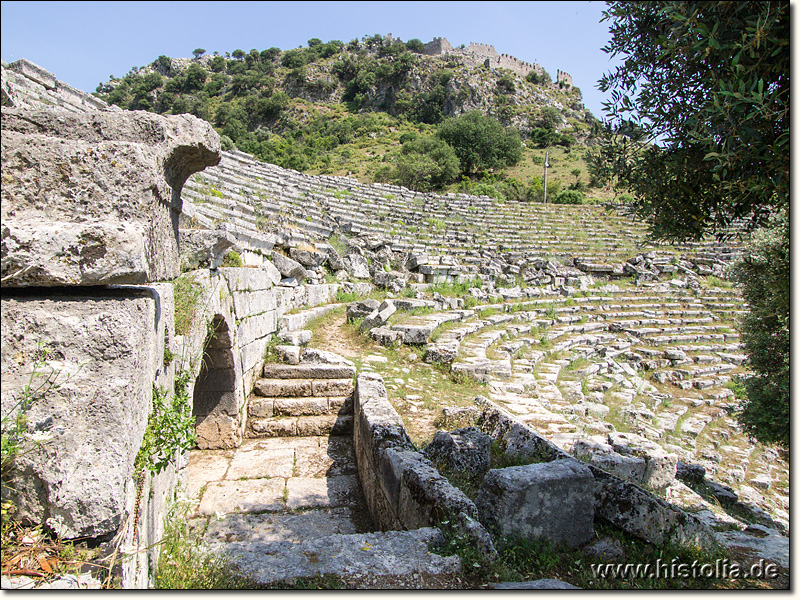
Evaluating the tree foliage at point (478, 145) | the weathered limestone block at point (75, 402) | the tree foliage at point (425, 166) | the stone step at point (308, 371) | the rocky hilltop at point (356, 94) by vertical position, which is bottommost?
the stone step at point (308, 371)

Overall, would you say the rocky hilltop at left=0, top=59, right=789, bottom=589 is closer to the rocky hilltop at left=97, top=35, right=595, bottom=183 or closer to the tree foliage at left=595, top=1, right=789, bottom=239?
the tree foliage at left=595, top=1, right=789, bottom=239

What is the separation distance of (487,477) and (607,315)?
15504 mm

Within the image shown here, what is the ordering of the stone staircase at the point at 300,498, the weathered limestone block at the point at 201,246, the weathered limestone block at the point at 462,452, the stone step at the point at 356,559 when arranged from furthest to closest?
1. the weathered limestone block at the point at 201,246
2. the weathered limestone block at the point at 462,452
3. the stone staircase at the point at 300,498
4. the stone step at the point at 356,559

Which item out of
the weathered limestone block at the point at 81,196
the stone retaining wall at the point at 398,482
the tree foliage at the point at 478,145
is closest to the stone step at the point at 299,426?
the stone retaining wall at the point at 398,482

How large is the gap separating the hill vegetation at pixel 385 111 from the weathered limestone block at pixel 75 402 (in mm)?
32241

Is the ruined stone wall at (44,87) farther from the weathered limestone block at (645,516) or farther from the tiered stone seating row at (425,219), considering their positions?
the weathered limestone block at (645,516)

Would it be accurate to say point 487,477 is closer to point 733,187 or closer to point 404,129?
point 733,187

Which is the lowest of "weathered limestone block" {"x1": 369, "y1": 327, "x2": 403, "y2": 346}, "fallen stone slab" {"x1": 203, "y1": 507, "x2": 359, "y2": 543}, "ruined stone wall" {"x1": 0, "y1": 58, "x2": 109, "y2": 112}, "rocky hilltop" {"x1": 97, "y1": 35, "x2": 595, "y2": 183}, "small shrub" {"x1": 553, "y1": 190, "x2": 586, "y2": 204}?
"fallen stone slab" {"x1": 203, "y1": 507, "x2": 359, "y2": 543}

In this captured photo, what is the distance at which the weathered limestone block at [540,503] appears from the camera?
11.4 ft

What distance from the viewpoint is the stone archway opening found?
606 centimetres

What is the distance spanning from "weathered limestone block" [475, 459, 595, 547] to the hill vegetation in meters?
31.9

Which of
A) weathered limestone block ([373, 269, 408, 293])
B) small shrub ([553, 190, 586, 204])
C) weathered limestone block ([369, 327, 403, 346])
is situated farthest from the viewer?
small shrub ([553, 190, 586, 204])

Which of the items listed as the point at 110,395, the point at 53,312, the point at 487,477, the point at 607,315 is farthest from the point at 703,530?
the point at 607,315

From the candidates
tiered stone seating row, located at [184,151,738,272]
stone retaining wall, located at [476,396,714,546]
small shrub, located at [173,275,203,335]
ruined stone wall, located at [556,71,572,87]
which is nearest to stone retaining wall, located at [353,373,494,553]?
stone retaining wall, located at [476,396,714,546]
